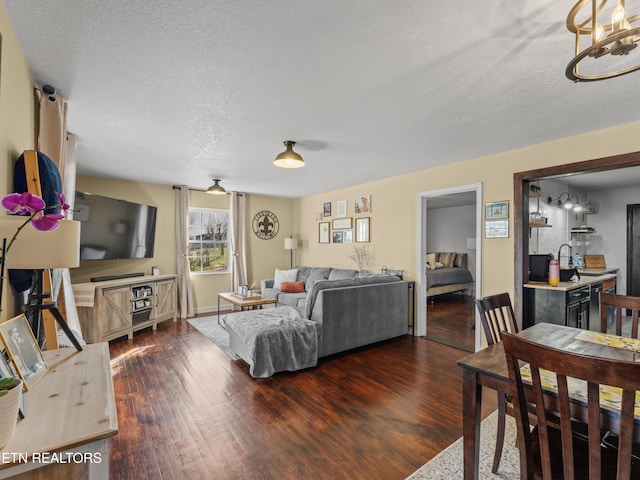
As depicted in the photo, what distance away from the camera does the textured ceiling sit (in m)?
1.47

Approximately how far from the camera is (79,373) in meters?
1.27

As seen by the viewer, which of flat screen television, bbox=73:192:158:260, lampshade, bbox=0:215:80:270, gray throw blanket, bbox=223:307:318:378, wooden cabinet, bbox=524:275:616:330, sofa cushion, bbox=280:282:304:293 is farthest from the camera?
sofa cushion, bbox=280:282:304:293

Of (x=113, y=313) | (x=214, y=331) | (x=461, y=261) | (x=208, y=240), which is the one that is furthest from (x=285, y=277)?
(x=461, y=261)

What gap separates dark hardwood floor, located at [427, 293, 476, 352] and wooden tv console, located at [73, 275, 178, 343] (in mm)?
4232

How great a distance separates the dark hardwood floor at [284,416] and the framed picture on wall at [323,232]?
3.03 meters

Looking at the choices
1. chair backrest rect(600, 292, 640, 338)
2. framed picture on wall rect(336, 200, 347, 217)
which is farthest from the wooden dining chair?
framed picture on wall rect(336, 200, 347, 217)

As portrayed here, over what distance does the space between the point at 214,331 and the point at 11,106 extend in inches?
148

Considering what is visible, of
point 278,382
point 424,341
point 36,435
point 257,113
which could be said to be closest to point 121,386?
point 278,382

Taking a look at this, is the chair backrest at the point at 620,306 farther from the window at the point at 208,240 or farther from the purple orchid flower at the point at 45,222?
the window at the point at 208,240

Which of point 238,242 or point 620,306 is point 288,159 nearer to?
point 620,306

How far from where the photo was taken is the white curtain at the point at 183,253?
18.6 ft

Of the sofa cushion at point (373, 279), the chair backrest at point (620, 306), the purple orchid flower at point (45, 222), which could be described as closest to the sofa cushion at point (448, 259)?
the sofa cushion at point (373, 279)

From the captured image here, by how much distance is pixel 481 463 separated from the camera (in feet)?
6.17

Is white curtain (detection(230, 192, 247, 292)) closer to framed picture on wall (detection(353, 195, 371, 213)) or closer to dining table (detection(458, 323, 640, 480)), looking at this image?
framed picture on wall (detection(353, 195, 371, 213))
